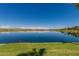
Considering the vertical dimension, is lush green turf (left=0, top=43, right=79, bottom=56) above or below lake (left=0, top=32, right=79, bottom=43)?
below

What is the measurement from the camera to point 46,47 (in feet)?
9.59

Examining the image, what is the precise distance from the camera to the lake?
290cm

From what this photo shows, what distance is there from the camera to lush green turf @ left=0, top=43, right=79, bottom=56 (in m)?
2.91

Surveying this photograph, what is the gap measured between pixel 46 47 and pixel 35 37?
14cm

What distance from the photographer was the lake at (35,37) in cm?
290

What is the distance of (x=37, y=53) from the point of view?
292 centimetres

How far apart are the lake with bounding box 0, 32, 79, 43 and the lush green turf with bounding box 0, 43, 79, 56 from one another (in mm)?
39

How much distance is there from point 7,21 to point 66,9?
1.90 feet

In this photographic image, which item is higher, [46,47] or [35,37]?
[35,37]

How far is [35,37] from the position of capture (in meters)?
2.91

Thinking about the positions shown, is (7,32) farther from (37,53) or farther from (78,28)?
(78,28)

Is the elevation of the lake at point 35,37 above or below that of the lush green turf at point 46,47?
above

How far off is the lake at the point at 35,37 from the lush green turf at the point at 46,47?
4cm

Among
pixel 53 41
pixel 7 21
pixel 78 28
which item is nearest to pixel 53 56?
pixel 53 41
